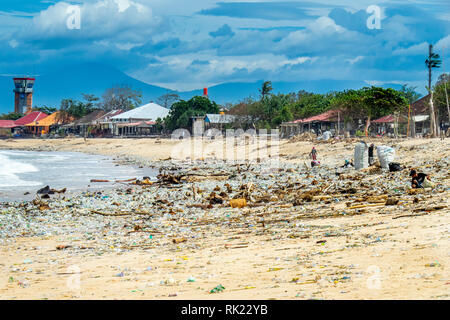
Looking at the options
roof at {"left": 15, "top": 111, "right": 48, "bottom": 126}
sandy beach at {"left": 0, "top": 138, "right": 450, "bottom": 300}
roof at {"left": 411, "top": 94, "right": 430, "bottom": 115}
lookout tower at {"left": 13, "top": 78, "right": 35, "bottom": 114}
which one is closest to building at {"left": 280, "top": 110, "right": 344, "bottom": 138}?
roof at {"left": 411, "top": 94, "right": 430, "bottom": 115}

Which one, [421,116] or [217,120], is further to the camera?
[217,120]

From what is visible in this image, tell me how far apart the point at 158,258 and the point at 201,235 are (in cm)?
198

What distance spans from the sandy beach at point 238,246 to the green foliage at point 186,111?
196 ft

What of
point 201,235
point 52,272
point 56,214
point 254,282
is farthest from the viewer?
point 56,214

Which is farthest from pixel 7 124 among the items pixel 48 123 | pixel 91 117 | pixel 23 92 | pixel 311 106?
pixel 311 106

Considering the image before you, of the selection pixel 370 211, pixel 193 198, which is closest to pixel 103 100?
pixel 193 198

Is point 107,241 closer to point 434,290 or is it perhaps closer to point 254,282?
point 254,282

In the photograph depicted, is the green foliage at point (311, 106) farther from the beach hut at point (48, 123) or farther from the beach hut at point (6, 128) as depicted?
the beach hut at point (6, 128)

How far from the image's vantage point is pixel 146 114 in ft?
295

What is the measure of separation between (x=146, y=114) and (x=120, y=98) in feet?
94.6

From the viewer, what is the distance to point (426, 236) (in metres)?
6.69

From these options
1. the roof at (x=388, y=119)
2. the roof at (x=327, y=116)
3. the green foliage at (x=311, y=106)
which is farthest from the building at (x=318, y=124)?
the roof at (x=388, y=119)

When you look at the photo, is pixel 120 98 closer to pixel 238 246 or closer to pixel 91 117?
pixel 91 117

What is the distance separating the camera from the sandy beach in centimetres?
540
